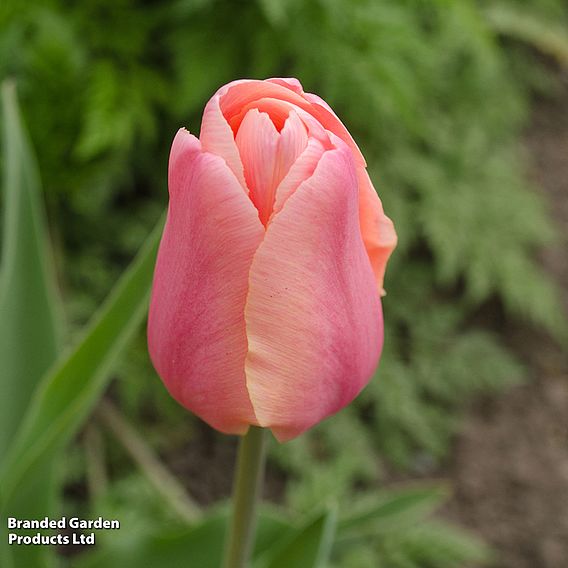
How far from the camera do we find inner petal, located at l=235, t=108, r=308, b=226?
370 millimetres

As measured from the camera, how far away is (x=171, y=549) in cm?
79

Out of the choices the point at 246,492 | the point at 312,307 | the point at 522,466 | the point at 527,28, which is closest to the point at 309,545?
the point at 246,492

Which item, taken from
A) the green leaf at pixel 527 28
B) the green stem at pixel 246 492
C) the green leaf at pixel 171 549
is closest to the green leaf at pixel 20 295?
the green leaf at pixel 171 549

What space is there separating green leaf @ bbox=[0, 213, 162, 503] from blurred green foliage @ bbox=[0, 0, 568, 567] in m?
0.59

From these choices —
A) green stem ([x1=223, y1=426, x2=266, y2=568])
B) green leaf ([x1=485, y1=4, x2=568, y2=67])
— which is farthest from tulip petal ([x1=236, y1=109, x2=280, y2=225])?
green leaf ([x1=485, y1=4, x2=568, y2=67])

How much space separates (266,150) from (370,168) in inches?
52.7

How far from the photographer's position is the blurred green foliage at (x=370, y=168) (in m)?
1.25

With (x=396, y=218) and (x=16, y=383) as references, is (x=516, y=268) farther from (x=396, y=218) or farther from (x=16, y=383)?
(x=16, y=383)

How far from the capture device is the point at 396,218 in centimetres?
162

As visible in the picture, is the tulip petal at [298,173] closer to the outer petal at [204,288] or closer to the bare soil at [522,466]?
the outer petal at [204,288]

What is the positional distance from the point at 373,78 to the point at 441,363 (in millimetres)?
522

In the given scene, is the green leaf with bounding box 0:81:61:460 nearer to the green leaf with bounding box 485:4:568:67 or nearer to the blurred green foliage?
the blurred green foliage

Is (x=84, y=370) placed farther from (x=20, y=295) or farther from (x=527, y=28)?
(x=527, y=28)

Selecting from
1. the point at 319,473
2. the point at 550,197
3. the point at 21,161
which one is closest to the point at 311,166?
the point at 21,161
